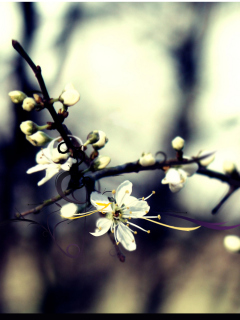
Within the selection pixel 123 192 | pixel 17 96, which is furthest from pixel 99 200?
pixel 17 96

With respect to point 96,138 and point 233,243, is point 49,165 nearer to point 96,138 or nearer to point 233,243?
point 96,138

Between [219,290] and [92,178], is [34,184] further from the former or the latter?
[219,290]

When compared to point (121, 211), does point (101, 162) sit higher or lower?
higher

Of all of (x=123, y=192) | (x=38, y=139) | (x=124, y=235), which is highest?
(x=38, y=139)

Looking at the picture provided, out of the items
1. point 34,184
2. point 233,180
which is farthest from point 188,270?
point 233,180

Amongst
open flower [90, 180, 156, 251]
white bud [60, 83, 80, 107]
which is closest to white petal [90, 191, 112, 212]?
open flower [90, 180, 156, 251]

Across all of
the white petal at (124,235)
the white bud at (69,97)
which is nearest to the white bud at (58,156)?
the white bud at (69,97)

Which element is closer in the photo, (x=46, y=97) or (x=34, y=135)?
(x=46, y=97)
